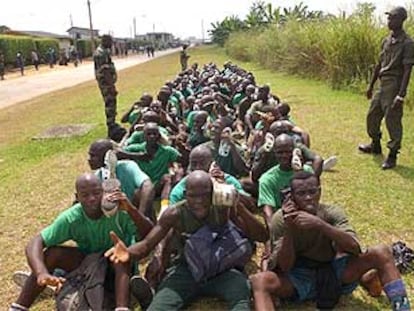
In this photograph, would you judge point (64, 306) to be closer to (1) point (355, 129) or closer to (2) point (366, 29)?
(1) point (355, 129)

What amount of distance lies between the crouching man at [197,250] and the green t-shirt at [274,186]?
76 cm

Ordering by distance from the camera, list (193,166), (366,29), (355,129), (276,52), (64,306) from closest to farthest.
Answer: (64,306) < (193,166) < (355,129) < (366,29) < (276,52)

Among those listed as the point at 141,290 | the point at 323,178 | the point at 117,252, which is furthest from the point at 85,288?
the point at 323,178

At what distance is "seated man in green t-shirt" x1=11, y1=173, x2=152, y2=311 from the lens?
360 centimetres

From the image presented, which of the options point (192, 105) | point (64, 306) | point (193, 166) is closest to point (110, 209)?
point (64, 306)

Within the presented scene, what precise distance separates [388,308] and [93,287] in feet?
6.51

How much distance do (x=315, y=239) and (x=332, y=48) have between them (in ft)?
53.6

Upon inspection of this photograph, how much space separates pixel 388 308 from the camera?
3.80m

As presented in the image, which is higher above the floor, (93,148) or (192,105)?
(93,148)

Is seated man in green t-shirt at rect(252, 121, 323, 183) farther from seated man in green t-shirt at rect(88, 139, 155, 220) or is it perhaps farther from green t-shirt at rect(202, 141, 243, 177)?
seated man in green t-shirt at rect(88, 139, 155, 220)

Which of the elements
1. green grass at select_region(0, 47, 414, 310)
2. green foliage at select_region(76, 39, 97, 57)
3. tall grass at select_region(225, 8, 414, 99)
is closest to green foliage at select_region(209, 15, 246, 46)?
green foliage at select_region(76, 39, 97, 57)

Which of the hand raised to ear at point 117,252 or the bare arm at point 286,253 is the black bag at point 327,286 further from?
the hand raised to ear at point 117,252

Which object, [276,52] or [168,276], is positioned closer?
[168,276]

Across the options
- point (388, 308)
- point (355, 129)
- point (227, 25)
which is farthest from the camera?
point (227, 25)
